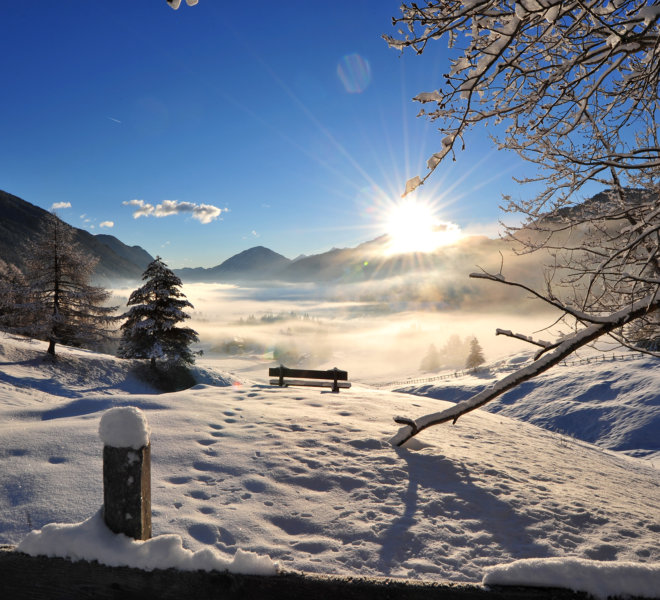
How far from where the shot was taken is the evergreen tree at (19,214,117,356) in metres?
22.8

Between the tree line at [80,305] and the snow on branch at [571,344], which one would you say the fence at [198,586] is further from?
the tree line at [80,305]

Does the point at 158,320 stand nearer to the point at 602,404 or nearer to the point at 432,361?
the point at 602,404

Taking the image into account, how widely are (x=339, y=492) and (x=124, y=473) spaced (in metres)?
3.70

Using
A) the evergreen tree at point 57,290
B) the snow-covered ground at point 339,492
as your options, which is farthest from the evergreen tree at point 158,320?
the snow-covered ground at point 339,492

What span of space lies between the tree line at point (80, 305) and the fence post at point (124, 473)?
2459cm

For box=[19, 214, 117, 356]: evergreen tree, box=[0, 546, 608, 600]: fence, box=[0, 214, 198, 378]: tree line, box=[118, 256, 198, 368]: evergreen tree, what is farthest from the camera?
box=[118, 256, 198, 368]: evergreen tree

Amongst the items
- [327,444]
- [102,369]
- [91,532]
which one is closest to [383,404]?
[327,444]

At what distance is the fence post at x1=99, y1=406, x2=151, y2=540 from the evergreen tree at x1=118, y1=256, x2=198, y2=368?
24724 millimetres

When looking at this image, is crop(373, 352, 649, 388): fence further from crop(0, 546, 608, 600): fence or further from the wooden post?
the wooden post

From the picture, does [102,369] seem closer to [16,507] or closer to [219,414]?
[219,414]

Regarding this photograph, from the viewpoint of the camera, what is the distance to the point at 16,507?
14.2 ft

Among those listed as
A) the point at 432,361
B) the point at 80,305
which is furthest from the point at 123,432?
the point at 432,361

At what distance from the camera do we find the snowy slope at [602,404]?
20.9 m

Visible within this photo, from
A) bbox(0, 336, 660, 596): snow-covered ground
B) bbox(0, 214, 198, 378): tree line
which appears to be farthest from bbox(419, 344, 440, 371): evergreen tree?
bbox(0, 336, 660, 596): snow-covered ground
